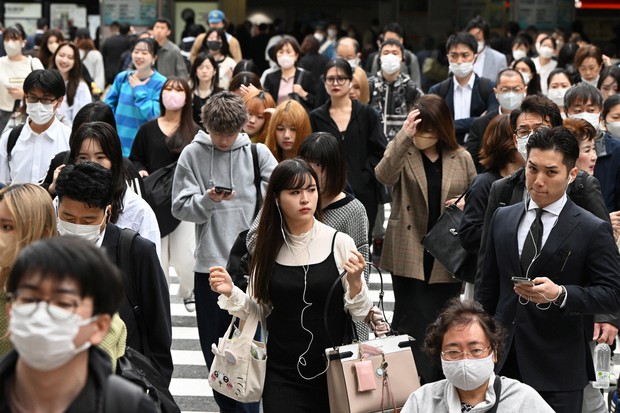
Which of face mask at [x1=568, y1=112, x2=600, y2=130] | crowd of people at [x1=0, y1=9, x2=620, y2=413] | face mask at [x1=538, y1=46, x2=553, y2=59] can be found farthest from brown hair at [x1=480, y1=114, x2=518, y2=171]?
face mask at [x1=538, y1=46, x2=553, y2=59]

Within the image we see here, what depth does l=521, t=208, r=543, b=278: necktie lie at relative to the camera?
573cm

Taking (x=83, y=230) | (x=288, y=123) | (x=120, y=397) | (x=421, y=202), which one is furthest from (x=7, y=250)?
(x=421, y=202)

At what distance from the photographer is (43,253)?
294 cm

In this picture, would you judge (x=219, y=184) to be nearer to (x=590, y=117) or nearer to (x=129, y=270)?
(x=129, y=270)

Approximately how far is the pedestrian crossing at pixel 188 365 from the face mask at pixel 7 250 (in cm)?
363

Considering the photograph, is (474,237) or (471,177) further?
(471,177)

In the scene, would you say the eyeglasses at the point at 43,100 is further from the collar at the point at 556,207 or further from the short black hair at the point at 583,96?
the collar at the point at 556,207

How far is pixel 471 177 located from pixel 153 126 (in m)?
2.83

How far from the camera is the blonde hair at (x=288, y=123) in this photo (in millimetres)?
8344

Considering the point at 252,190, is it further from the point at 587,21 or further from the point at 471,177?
the point at 587,21

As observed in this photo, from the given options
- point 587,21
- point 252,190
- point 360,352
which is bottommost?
point 360,352

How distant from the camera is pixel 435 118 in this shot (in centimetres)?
800

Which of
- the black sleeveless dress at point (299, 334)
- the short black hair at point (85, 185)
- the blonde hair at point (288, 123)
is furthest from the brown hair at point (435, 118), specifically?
the short black hair at point (85, 185)

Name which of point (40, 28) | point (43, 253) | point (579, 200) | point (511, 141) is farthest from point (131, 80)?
point (40, 28)
